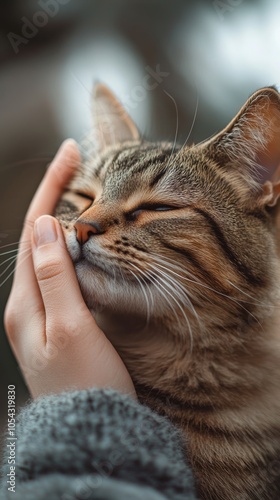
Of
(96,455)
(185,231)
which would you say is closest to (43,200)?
(185,231)

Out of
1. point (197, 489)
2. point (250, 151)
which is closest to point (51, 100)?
point (250, 151)

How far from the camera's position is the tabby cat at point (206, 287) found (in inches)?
20.2

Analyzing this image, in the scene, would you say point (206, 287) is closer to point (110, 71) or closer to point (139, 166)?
point (139, 166)

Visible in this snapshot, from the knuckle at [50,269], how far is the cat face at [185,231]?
0.06ft

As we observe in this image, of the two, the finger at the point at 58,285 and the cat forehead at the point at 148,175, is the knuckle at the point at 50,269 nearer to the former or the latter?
the finger at the point at 58,285

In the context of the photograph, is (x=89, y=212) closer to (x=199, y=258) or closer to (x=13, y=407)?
(x=199, y=258)

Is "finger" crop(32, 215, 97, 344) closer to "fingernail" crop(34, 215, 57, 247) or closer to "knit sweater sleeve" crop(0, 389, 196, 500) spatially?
"fingernail" crop(34, 215, 57, 247)

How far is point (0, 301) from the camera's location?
0.70 m

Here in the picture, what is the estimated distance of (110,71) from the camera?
2.29ft

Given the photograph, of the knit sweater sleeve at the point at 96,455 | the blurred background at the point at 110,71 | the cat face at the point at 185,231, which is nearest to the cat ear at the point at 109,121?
the blurred background at the point at 110,71

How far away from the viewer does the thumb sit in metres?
0.53

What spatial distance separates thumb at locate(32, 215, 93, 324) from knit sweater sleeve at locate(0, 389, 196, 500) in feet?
0.41

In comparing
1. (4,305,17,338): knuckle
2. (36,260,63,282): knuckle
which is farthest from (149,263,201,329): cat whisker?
(4,305,17,338): knuckle

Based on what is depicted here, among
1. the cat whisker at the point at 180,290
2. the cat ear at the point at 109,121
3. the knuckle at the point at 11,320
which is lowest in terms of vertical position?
the knuckle at the point at 11,320
